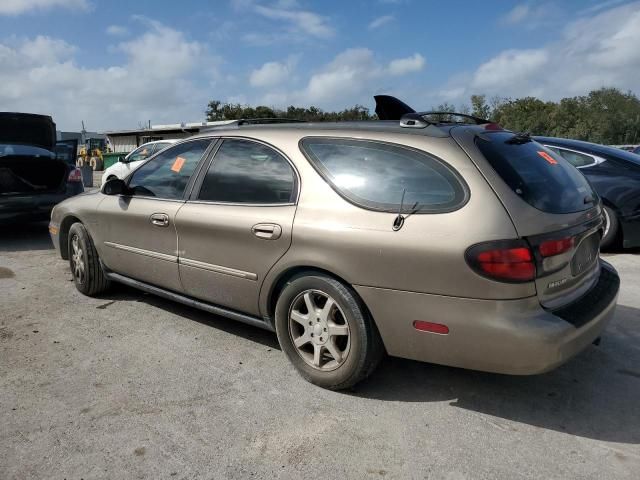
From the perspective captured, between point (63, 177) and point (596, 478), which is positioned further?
point (63, 177)

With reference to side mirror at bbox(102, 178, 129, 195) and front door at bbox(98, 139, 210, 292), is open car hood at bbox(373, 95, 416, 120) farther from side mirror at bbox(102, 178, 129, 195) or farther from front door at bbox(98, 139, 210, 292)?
side mirror at bbox(102, 178, 129, 195)

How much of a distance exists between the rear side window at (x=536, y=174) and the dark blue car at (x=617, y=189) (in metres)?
3.54

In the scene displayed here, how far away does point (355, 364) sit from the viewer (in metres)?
2.92

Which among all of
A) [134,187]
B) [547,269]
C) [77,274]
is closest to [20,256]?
[77,274]

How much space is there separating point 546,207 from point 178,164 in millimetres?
2733


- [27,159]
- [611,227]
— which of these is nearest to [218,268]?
[611,227]

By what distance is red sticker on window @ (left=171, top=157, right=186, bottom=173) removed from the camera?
4.05m

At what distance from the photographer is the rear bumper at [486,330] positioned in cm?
249

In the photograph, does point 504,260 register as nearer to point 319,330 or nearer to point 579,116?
point 319,330

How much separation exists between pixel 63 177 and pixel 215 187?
18.3 feet

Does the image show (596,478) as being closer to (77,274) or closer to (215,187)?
(215,187)

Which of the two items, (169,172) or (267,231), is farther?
(169,172)

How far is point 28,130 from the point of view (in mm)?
8336

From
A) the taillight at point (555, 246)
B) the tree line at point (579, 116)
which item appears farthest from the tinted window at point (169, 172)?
the tree line at point (579, 116)
